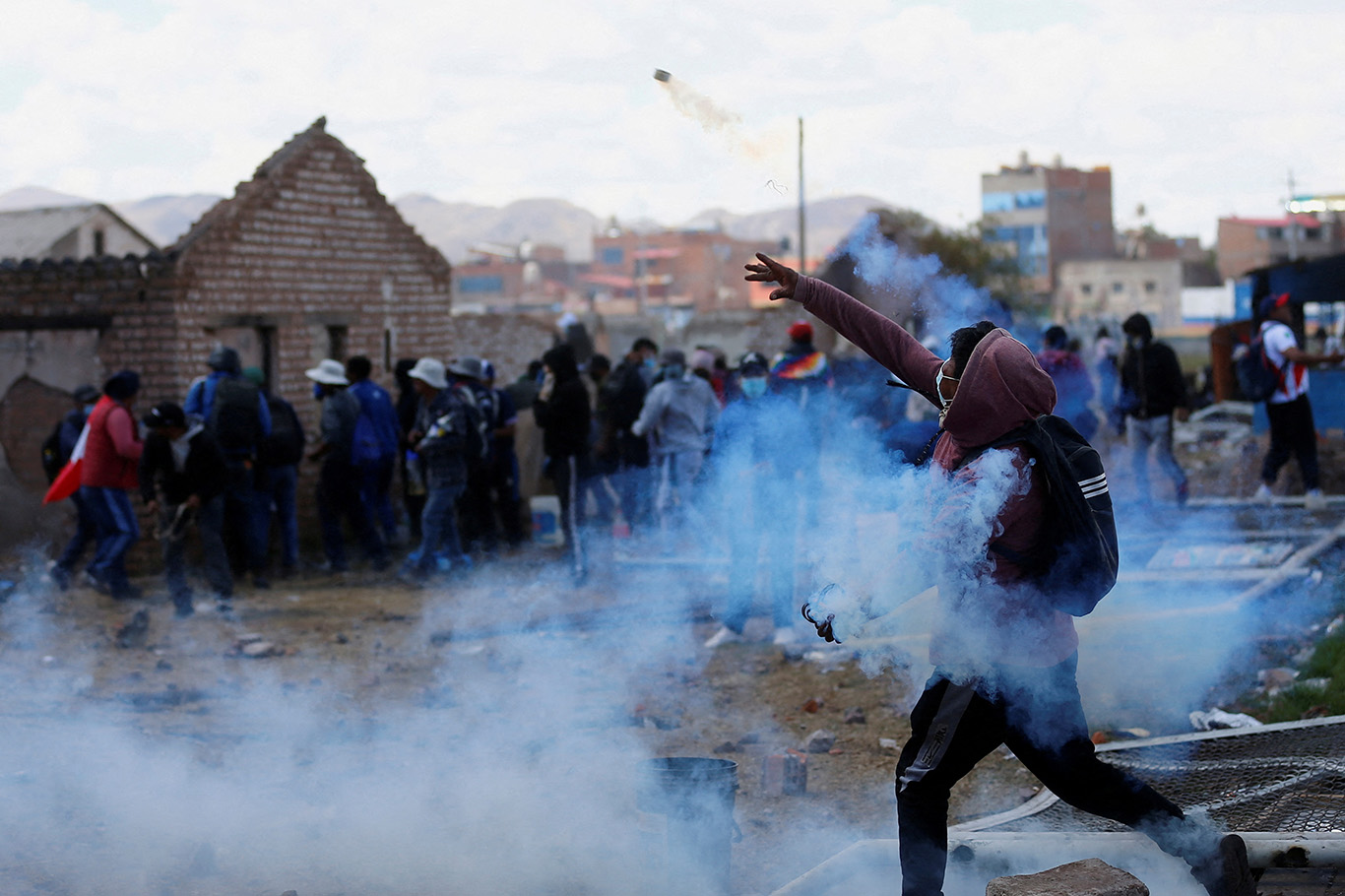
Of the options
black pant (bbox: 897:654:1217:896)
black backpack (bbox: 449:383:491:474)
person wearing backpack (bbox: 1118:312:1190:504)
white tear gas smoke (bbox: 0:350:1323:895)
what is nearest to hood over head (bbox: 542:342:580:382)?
black backpack (bbox: 449:383:491:474)

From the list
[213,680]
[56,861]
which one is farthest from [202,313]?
[56,861]

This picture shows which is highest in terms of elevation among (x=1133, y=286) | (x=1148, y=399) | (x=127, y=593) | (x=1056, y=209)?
(x=1056, y=209)

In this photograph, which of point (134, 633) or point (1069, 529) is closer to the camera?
point (1069, 529)

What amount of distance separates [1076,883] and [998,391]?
1331 mm

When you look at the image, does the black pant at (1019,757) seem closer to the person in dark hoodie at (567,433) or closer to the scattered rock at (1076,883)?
the scattered rock at (1076,883)

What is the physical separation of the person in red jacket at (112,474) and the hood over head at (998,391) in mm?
7089

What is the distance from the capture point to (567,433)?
9039mm

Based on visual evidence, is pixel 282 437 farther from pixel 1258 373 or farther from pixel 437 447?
pixel 1258 373

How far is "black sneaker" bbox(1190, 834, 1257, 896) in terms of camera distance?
319 centimetres

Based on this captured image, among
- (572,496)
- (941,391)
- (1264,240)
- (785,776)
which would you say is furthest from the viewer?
(1264,240)

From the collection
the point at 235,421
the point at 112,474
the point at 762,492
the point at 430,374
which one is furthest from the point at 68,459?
the point at 762,492

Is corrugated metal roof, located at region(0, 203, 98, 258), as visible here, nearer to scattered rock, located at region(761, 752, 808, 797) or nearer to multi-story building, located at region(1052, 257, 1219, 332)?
scattered rock, located at region(761, 752, 808, 797)

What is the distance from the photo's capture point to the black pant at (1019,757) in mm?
3150

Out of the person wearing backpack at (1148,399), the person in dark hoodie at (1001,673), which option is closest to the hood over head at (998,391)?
the person in dark hoodie at (1001,673)
